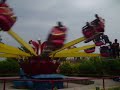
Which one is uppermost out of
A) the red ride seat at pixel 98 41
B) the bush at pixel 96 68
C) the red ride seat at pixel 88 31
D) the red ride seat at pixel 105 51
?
the red ride seat at pixel 88 31

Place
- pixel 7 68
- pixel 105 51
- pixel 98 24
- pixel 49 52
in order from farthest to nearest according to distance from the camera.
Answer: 1. pixel 7 68
2. pixel 105 51
3. pixel 98 24
4. pixel 49 52

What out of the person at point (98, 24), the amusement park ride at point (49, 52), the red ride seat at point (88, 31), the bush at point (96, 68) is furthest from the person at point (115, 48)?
the bush at point (96, 68)

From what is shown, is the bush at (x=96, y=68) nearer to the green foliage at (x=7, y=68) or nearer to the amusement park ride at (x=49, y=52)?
the green foliage at (x=7, y=68)

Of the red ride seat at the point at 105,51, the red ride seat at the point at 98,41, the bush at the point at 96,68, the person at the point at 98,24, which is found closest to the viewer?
the person at the point at 98,24

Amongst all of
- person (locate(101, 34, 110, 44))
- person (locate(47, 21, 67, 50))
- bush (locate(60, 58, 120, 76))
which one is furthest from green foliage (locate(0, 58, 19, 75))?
person (locate(47, 21, 67, 50))

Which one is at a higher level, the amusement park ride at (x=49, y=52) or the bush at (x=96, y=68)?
the amusement park ride at (x=49, y=52)

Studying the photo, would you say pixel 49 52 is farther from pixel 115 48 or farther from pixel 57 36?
pixel 115 48

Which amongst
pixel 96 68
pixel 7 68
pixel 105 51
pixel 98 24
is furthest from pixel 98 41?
pixel 7 68

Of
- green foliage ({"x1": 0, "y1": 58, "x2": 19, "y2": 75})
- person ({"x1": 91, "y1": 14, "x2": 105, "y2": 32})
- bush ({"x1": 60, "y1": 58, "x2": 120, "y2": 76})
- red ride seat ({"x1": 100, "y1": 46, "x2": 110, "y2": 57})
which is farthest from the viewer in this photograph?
green foliage ({"x1": 0, "y1": 58, "x2": 19, "y2": 75})

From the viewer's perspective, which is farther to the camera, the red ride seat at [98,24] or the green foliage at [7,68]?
the green foliage at [7,68]

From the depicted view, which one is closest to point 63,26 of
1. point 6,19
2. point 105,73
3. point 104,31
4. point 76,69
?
point 6,19

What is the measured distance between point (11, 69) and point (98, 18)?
54.9 ft

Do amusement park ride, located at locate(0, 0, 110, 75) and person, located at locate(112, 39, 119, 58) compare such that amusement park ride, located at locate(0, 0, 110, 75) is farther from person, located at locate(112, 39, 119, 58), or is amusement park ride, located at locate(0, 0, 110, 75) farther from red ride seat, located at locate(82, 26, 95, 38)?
person, located at locate(112, 39, 119, 58)

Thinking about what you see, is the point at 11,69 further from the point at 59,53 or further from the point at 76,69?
the point at 59,53
